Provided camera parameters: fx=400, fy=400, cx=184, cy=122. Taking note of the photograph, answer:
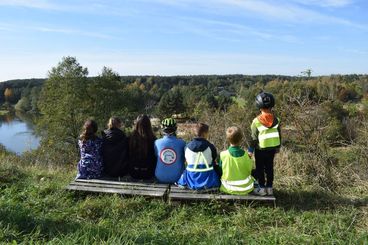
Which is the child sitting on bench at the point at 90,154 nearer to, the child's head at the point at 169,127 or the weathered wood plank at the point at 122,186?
the weathered wood plank at the point at 122,186

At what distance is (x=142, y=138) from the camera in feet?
20.7

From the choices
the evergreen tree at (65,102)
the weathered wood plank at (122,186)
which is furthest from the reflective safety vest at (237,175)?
the evergreen tree at (65,102)

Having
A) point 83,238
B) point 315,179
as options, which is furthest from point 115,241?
point 315,179

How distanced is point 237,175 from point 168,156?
3.97 ft

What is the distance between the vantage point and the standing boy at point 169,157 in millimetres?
6090

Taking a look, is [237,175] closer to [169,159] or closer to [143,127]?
[169,159]

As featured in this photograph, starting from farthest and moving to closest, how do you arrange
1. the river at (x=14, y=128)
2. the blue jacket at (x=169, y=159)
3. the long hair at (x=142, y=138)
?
the river at (x=14, y=128) → the long hair at (x=142, y=138) → the blue jacket at (x=169, y=159)

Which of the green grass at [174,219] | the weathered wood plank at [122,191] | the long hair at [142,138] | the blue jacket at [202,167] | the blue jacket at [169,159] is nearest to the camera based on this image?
the green grass at [174,219]

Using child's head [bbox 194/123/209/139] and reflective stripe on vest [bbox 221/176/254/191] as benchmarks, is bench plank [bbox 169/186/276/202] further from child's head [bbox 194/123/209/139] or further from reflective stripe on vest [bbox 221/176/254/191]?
child's head [bbox 194/123/209/139]

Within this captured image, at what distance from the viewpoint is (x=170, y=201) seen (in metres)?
5.43

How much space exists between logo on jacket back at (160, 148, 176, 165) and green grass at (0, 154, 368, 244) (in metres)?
0.80

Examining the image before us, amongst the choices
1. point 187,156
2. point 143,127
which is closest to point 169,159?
point 187,156

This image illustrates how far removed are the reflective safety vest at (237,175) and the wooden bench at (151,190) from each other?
0.13 metres

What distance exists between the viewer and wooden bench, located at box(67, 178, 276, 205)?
17.2 ft
